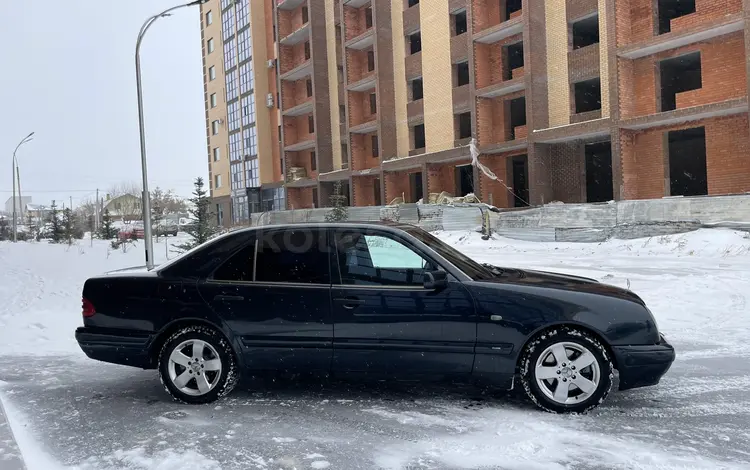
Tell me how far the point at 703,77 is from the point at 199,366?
2314 centimetres

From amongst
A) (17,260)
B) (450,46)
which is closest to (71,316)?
(17,260)

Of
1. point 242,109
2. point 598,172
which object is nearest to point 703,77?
point 598,172

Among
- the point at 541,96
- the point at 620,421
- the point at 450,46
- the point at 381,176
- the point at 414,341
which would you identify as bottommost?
the point at 620,421

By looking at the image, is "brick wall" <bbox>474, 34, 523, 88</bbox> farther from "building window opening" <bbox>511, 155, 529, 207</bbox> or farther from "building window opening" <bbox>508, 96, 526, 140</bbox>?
"building window opening" <bbox>511, 155, 529, 207</bbox>

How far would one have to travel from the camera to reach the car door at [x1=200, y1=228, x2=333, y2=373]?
183 inches

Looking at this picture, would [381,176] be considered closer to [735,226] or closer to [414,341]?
[735,226]

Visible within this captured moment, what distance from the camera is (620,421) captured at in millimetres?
4180

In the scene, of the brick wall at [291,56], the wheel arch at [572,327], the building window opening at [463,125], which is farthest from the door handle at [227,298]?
the brick wall at [291,56]

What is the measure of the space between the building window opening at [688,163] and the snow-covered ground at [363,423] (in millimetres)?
19582

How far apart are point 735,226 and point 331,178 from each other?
1146 inches

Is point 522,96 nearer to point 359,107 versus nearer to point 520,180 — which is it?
point 520,180

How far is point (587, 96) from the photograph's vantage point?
26.2 metres

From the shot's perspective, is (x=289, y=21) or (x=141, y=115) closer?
(x=141, y=115)

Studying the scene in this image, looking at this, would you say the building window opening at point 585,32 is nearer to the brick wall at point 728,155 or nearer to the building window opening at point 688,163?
the building window opening at point 688,163
